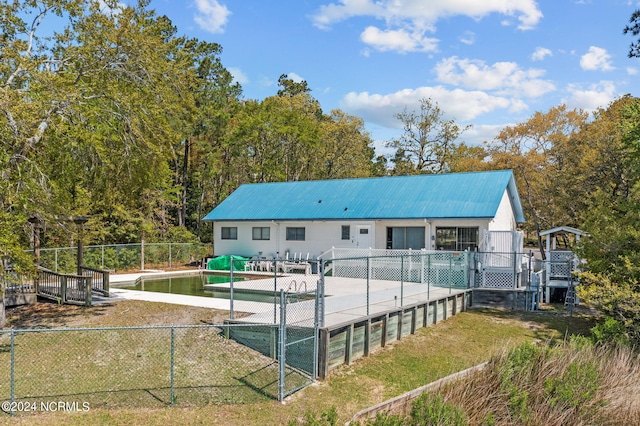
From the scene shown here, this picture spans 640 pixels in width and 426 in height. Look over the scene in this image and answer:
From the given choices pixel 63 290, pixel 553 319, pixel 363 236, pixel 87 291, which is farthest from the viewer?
pixel 363 236

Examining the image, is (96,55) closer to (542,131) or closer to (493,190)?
(493,190)

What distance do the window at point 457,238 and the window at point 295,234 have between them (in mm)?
7797

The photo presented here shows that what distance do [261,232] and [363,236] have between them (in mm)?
6891

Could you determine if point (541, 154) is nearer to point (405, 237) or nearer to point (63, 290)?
point (405, 237)

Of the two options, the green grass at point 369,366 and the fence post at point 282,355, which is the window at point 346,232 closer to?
the green grass at point 369,366

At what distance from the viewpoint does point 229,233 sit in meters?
31.1

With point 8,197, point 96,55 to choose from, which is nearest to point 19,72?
point 96,55

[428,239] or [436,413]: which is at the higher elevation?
[428,239]

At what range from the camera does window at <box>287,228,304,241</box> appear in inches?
1115

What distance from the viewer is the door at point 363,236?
85.3 ft

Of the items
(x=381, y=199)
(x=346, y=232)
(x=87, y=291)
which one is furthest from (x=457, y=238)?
(x=87, y=291)

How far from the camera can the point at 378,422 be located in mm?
7148

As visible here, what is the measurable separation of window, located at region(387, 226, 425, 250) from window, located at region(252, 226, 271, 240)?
7.42 metres

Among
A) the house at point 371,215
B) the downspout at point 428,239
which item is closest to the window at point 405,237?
the house at point 371,215
